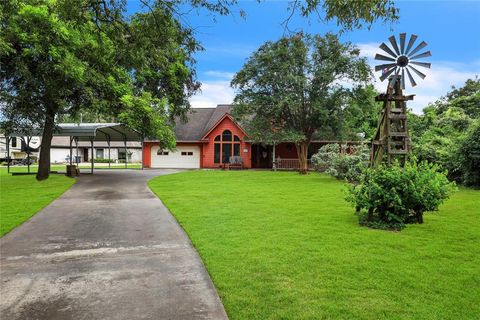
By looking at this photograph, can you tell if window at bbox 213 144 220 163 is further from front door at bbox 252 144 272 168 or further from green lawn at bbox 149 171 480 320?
green lawn at bbox 149 171 480 320

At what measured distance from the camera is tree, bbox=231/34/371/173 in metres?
26.4

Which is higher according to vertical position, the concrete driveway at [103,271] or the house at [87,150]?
the house at [87,150]

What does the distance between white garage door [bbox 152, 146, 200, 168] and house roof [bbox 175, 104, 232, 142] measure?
1.22 metres

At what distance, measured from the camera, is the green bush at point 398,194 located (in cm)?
866

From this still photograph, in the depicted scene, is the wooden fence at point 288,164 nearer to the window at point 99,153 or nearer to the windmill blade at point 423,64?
the windmill blade at point 423,64

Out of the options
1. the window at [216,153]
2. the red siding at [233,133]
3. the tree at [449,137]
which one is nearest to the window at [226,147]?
the window at [216,153]

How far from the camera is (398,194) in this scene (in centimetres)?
877

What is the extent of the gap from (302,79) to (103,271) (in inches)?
899

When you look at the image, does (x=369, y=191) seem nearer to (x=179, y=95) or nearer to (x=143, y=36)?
(x=143, y=36)

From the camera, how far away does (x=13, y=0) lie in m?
7.13

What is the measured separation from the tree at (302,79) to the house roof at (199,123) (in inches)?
386

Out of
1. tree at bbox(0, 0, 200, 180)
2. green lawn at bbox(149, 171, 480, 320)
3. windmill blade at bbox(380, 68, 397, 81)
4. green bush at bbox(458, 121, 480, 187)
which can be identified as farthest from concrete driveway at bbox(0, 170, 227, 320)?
green bush at bbox(458, 121, 480, 187)

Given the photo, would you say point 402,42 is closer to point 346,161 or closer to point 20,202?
point 346,161

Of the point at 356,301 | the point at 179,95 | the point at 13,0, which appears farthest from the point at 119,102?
the point at 356,301
